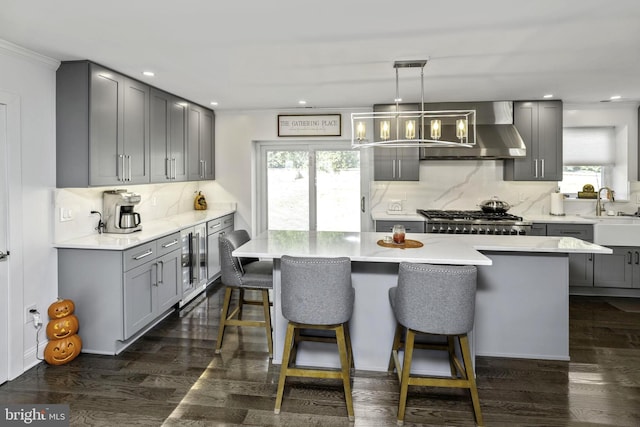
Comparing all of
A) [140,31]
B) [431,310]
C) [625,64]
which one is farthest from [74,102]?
[625,64]

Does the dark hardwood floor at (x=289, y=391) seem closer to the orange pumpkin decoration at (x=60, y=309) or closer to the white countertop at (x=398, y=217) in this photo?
the orange pumpkin decoration at (x=60, y=309)

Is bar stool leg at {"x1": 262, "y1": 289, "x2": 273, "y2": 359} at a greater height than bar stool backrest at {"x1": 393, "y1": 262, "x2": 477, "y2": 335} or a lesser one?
lesser

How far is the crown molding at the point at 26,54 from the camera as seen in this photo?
2.78 m

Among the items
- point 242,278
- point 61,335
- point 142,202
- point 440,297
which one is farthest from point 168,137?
point 440,297

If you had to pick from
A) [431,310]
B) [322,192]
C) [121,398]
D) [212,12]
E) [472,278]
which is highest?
[212,12]

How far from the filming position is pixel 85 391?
268cm

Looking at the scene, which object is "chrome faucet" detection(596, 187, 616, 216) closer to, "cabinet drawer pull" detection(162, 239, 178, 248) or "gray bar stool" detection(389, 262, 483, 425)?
"gray bar stool" detection(389, 262, 483, 425)

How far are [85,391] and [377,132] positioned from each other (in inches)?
166

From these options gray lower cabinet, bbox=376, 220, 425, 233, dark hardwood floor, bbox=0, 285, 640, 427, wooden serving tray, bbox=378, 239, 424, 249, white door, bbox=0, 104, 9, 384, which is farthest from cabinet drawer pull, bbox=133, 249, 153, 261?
gray lower cabinet, bbox=376, 220, 425, 233

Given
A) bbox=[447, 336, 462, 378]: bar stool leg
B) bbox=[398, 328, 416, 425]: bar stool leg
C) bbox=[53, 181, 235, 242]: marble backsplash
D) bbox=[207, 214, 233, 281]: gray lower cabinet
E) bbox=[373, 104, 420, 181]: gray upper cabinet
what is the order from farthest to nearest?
1. bbox=[373, 104, 420, 181]: gray upper cabinet
2. bbox=[207, 214, 233, 281]: gray lower cabinet
3. bbox=[53, 181, 235, 242]: marble backsplash
4. bbox=[447, 336, 462, 378]: bar stool leg
5. bbox=[398, 328, 416, 425]: bar stool leg

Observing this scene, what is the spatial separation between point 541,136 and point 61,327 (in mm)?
5520

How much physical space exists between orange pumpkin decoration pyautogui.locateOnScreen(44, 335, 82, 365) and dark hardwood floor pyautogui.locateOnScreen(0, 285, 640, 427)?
0.05 m

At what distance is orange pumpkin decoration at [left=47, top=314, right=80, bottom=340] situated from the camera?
3061 millimetres

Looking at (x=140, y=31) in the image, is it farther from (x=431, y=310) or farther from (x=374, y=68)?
(x=431, y=310)
